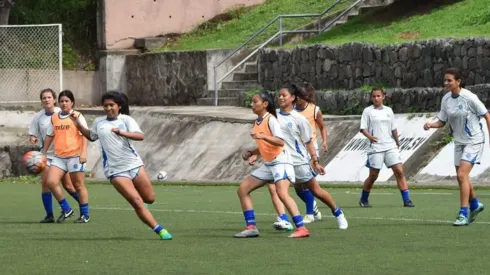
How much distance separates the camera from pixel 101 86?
4062cm

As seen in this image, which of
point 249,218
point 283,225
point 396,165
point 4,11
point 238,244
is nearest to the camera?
point 238,244

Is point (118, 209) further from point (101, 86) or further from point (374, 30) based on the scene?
point (101, 86)

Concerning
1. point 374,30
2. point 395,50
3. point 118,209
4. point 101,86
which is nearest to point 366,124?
point 118,209

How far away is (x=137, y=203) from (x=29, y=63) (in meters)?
23.0

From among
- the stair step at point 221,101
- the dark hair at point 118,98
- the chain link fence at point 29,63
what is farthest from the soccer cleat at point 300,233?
the chain link fence at point 29,63

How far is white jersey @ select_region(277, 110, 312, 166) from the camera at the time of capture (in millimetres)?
15461

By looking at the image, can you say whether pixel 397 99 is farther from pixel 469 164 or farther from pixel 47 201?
pixel 469 164

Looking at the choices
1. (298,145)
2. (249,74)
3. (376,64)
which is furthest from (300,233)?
(249,74)

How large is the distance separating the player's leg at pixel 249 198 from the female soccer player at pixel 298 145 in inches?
15.2

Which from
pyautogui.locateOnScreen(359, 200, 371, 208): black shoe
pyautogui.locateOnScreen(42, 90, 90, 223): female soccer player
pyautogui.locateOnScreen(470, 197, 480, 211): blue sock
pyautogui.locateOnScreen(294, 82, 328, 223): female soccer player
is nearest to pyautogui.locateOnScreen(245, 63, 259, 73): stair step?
pyautogui.locateOnScreen(359, 200, 371, 208): black shoe

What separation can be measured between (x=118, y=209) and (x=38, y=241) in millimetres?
5457

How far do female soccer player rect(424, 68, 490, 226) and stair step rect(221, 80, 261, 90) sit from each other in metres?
20.3

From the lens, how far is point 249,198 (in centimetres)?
1479

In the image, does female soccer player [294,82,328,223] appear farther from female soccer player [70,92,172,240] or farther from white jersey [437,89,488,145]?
female soccer player [70,92,172,240]
